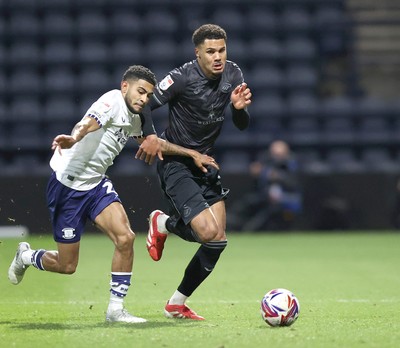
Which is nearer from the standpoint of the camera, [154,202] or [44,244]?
[44,244]

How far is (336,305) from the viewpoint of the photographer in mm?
7949

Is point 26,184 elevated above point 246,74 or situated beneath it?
situated beneath

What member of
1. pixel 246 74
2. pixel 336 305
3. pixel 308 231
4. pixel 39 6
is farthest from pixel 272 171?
pixel 336 305

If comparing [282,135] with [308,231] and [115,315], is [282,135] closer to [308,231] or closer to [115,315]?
[308,231]

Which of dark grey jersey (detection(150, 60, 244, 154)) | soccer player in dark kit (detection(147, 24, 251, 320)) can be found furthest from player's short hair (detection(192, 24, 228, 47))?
dark grey jersey (detection(150, 60, 244, 154))

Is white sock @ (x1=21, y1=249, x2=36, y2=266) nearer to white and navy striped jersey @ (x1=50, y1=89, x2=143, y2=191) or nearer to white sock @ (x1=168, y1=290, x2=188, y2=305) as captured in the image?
white and navy striped jersey @ (x1=50, y1=89, x2=143, y2=191)

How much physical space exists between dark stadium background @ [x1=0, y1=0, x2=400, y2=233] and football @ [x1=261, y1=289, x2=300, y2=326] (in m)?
9.96

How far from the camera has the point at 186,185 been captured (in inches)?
287

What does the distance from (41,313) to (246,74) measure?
11653 mm

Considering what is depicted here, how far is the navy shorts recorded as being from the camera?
282 inches

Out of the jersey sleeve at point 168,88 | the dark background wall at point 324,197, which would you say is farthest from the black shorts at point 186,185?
the dark background wall at point 324,197

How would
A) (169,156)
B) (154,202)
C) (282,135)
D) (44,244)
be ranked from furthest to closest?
1. (282,135)
2. (154,202)
3. (44,244)
4. (169,156)

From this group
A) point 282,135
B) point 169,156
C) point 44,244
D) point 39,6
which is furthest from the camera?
point 39,6

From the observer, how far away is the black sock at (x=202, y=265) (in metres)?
7.11
